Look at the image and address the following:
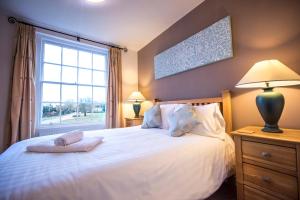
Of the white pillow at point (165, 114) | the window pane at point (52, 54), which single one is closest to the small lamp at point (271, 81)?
the white pillow at point (165, 114)

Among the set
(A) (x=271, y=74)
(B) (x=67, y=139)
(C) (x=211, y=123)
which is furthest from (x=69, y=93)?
(A) (x=271, y=74)

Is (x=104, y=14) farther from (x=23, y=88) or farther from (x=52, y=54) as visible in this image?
(x=23, y=88)

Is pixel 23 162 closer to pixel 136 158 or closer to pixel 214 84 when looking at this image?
pixel 136 158

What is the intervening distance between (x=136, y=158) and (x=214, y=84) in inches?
58.2

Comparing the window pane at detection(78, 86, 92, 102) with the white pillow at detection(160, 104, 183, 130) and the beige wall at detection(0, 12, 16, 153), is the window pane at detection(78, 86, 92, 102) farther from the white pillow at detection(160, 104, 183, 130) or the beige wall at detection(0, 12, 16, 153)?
the white pillow at detection(160, 104, 183, 130)

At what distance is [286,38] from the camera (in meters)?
1.33

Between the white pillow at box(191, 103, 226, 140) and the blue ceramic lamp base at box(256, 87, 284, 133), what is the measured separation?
40 centimetres

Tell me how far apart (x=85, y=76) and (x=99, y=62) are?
47 centimetres

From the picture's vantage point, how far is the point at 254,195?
1128mm

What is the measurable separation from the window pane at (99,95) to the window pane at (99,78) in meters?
0.12

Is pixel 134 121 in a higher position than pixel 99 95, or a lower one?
lower

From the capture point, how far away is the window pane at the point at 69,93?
2.86 m

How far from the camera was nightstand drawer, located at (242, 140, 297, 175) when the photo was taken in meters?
0.97

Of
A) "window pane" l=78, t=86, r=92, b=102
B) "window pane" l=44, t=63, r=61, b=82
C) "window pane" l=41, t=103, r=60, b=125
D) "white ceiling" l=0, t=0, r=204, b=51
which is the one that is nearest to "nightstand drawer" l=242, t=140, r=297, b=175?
"white ceiling" l=0, t=0, r=204, b=51
